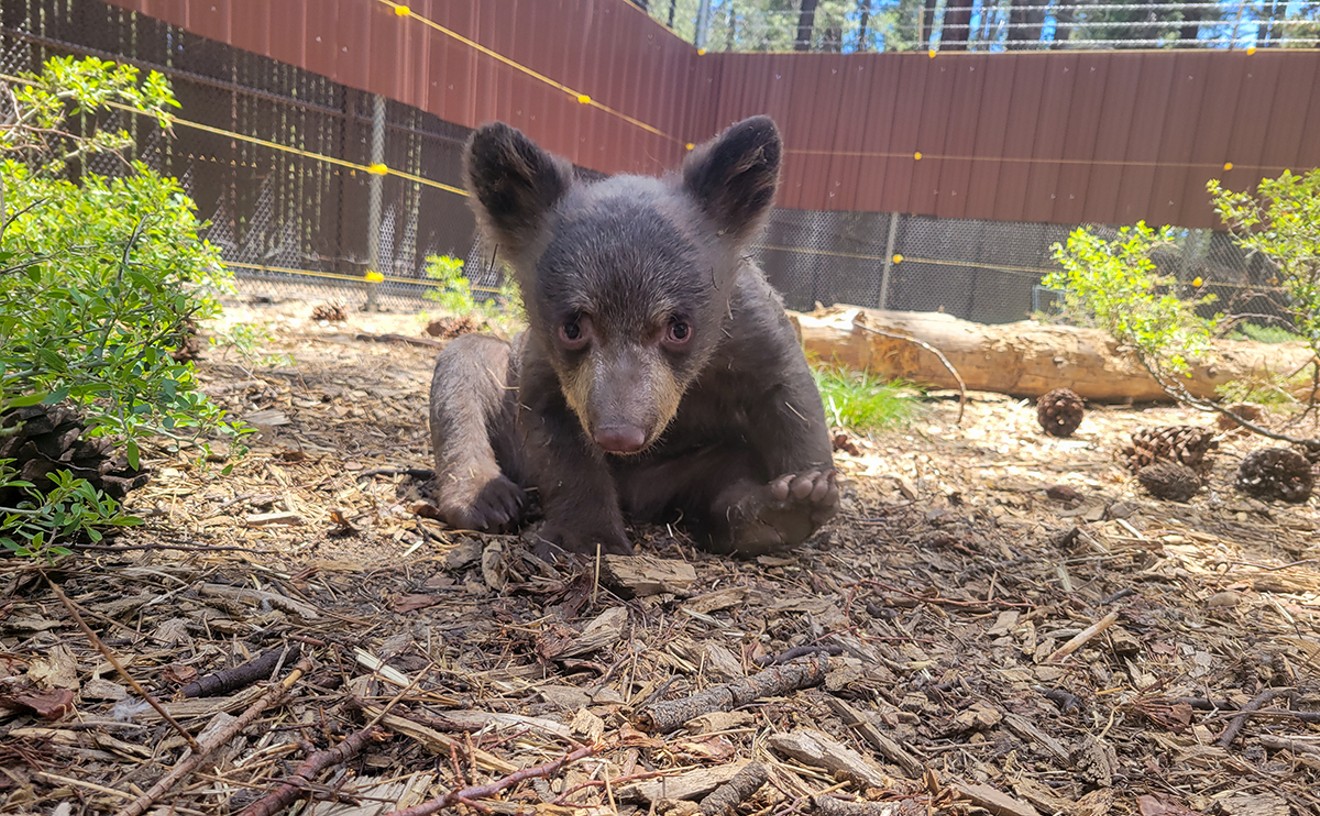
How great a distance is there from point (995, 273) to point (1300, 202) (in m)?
7.70

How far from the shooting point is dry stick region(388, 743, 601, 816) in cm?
133

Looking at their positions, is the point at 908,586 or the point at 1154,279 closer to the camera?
the point at 908,586

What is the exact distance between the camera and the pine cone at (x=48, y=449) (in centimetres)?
207

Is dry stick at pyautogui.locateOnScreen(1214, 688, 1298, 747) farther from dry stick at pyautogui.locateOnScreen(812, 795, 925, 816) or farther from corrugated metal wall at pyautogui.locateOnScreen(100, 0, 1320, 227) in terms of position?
corrugated metal wall at pyautogui.locateOnScreen(100, 0, 1320, 227)

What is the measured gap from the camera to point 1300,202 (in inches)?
172

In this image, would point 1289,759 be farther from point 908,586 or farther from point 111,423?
point 111,423

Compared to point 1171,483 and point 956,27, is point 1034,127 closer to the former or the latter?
point 956,27

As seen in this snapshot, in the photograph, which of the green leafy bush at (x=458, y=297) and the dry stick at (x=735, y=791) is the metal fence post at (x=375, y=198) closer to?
the green leafy bush at (x=458, y=297)

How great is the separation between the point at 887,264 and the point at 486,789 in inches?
482

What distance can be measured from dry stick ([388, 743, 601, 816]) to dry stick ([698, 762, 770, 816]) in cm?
28

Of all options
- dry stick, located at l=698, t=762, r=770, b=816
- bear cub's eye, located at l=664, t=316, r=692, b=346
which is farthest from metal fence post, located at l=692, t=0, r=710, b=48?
dry stick, located at l=698, t=762, r=770, b=816

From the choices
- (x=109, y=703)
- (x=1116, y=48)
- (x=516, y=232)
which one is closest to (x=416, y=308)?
(x=516, y=232)

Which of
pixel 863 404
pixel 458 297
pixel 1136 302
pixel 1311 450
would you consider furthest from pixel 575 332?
pixel 458 297

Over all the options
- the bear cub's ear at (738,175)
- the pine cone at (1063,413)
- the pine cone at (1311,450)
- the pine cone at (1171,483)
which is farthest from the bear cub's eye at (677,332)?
the pine cone at (1063,413)
